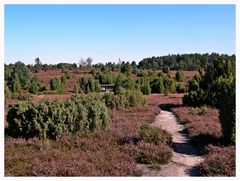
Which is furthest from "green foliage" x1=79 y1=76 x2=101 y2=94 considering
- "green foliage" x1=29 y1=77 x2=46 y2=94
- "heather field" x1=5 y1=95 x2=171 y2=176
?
"heather field" x1=5 y1=95 x2=171 y2=176

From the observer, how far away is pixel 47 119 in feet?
47.8

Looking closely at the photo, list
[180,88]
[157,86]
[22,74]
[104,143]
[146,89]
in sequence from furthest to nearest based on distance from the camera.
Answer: [22,74], [180,88], [157,86], [146,89], [104,143]

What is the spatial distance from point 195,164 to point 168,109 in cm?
1895

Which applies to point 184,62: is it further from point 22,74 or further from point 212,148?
point 212,148

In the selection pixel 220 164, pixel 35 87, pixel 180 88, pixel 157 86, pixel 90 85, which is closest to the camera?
pixel 220 164

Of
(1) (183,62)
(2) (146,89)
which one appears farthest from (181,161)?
(1) (183,62)

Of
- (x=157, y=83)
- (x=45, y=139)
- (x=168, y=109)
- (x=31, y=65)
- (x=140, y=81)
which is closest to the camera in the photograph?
(x=45, y=139)

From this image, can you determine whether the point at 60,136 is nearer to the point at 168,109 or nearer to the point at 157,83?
the point at 168,109

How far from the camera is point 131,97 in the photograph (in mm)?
31391

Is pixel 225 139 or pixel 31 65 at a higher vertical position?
pixel 31 65

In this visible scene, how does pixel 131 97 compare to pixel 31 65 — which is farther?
pixel 31 65

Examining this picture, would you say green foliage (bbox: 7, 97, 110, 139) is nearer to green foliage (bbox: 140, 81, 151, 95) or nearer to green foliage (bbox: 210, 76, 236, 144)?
green foliage (bbox: 210, 76, 236, 144)

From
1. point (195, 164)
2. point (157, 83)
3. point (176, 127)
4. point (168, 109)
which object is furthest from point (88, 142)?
point (157, 83)

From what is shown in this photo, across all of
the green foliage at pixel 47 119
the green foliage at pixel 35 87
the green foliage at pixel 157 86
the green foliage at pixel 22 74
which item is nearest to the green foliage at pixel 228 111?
the green foliage at pixel 47 119
